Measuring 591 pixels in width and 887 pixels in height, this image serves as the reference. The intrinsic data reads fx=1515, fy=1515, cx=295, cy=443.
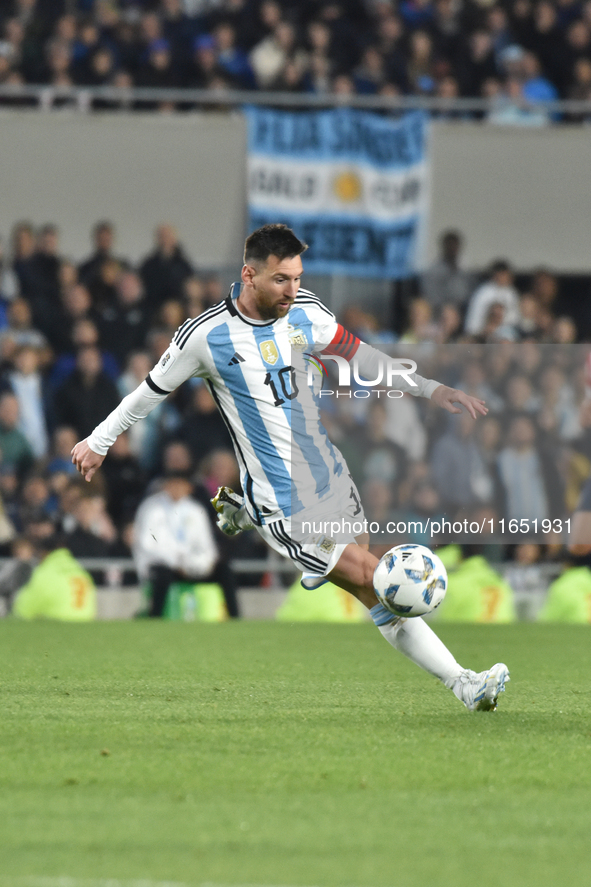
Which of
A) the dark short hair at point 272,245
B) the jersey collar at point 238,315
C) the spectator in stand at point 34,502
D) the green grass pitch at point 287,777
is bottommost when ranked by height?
the green grass pitch at point 287,777

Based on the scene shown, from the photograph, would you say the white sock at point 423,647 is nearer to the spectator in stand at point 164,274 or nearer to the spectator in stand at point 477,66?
the spectator in stand at point 164,274

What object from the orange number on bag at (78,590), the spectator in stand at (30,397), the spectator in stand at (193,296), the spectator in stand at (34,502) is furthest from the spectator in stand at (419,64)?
the orange number on bag at (78,590)

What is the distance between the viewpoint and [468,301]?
1659 centimetres

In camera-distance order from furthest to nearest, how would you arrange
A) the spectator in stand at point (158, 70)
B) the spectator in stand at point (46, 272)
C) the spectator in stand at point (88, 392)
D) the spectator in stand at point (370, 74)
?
1. the spectator in stand at point (370, 74)
2. the spectator in stand at point (158, 70)
3. the spectator in stand at point (46, 272)
4. the spectator in stand at point (88, 392)

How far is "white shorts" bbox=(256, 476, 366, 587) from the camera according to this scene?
6.66 m

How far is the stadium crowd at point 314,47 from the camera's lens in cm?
1686

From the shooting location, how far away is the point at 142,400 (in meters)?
6.99

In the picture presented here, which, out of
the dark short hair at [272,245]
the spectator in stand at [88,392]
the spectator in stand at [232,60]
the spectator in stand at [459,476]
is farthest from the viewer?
the spectator in stand at [232,60]

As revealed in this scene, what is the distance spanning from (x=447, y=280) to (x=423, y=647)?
10347mm

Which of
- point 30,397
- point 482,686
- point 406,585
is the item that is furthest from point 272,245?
point 30,397

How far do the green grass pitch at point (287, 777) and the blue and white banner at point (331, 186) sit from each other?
26.6 ft

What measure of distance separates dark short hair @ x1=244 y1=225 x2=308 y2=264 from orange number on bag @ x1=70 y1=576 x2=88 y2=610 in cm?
764

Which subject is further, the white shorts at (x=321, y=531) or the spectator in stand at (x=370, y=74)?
the spectator in stand at (x=370, y=74)

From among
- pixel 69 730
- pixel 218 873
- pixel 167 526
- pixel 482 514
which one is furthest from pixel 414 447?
pixel 218 873
